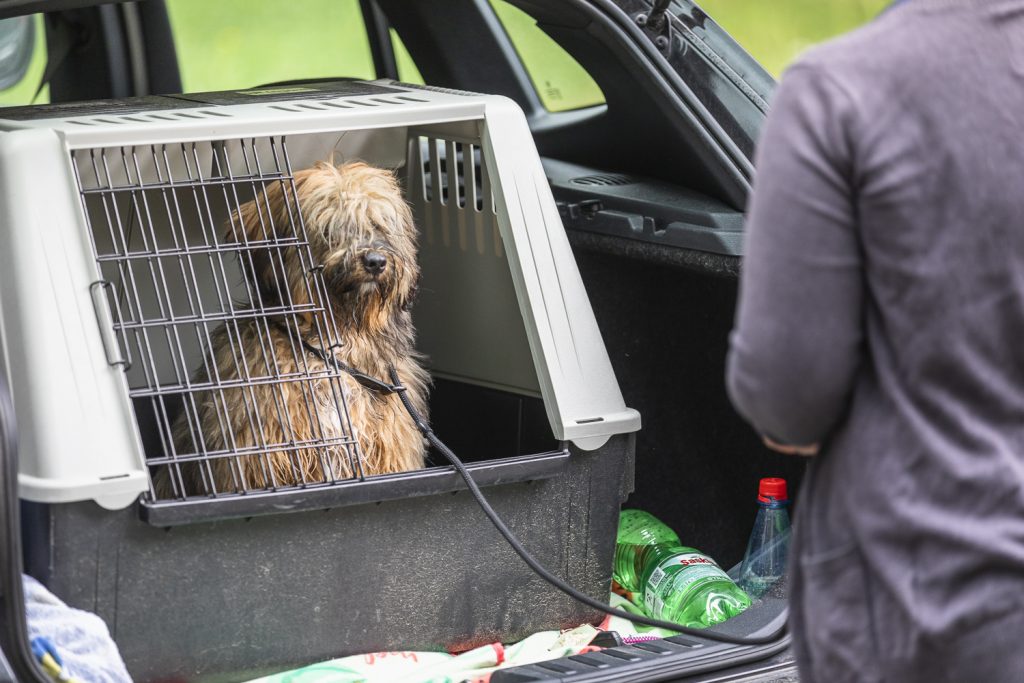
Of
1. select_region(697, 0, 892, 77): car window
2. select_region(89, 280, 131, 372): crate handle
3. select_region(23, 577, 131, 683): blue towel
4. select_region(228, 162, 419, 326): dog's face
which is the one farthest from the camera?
select_region(697, 0, 892, 77): car window

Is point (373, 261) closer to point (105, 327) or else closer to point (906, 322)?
point (105, 327)

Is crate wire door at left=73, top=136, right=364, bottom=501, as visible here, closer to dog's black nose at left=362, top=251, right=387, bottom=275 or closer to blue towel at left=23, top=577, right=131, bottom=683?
dog's black nose at left=362, top=251, right=387, bottom=275

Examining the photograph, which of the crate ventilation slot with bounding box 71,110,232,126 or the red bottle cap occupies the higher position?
the crate ventilation slot with bounding box 71,110,232,126

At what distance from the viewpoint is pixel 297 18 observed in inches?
341

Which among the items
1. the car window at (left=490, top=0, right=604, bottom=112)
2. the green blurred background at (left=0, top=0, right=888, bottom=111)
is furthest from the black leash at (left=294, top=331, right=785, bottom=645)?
the green blurred background at (left=0, top=0, right=888, bottom=111)

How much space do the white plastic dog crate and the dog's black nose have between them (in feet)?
0.35

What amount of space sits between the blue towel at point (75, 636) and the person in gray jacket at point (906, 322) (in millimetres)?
1219

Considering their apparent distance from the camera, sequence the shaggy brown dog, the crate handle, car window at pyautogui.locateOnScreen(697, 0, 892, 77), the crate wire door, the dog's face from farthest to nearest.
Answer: car window at pyautogui.locateOnScreen(697, 0, 892, 77) < the dog's face < the shaggy brown dog < the crate wire door < the crate handle

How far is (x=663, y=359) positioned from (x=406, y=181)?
0.77 meters

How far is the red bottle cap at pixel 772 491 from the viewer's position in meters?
2.89

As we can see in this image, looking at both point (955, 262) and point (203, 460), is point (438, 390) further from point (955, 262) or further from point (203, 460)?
point (955, 262)

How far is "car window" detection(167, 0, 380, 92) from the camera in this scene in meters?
7.82

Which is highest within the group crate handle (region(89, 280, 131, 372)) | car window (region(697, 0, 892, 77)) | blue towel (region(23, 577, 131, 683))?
crate handle (region(89, 280, 131, 372))

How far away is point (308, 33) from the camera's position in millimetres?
8453
